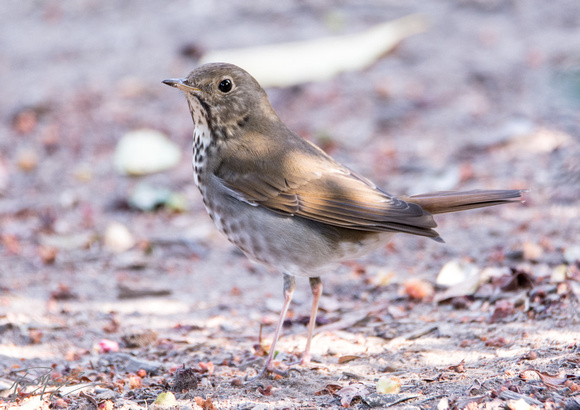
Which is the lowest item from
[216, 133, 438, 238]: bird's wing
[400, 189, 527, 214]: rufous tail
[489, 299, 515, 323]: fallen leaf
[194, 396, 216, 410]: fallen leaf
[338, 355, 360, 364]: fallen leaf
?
[338, 355, 360, 364]: fallen leaf

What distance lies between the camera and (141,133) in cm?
800

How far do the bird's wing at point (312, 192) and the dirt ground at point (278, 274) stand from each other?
77 cm

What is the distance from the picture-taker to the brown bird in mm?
4113

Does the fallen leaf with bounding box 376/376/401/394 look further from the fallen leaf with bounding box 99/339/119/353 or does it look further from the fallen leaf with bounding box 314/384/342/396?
the fallen leaf with bounding box 99/339/119/353

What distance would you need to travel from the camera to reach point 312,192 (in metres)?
4.24

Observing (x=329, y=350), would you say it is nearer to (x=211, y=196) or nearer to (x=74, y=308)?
(x=211, y=196)

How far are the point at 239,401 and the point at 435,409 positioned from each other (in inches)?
37.1

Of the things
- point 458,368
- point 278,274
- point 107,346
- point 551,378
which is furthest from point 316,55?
point 551,378

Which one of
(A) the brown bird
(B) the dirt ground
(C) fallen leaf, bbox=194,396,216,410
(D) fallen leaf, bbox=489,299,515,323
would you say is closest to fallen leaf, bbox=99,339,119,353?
(B) the dirt ground

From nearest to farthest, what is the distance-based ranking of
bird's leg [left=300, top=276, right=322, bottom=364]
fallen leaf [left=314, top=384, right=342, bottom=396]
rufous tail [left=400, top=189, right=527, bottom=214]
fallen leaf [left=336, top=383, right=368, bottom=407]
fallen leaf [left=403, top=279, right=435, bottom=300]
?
fallen leaf [left=336, top=383, right=368, bottom=407]
fallen leaf [left=314, top=384, right=342, bottom=396]
rufous tail [left=400, top=189, right=527, bottom=214]
bird's leg [left=300, top=276, right=322, bottom=364]
fallen leaf [left=403, top=279, right=435, bottom=300]

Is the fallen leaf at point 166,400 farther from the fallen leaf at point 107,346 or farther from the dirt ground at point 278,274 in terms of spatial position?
the fallen leaf at point 107,346

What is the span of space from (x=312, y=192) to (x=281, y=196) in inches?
7.1

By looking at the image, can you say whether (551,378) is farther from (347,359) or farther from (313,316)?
(313,316)

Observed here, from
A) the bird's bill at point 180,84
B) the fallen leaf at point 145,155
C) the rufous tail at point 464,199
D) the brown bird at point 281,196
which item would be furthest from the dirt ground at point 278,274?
the bird's bill at point 180,84
